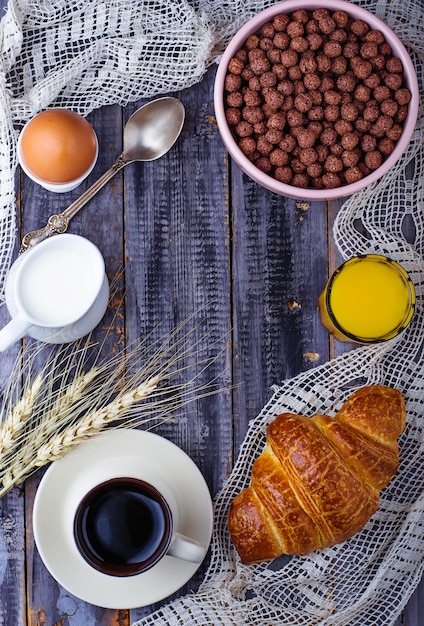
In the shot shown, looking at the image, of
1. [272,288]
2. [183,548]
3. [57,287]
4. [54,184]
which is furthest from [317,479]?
[54,184]

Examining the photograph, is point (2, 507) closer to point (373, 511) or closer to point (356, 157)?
point (373, 511)

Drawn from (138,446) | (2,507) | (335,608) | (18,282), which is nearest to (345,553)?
(335,608)

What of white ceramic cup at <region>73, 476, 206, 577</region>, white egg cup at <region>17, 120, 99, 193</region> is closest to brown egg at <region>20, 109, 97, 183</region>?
white egg cup at <region>17, 120, 99, 193</region>

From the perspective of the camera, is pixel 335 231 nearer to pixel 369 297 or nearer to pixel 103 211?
pixel 369 297

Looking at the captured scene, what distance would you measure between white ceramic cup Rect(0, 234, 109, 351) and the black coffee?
0.23 metres

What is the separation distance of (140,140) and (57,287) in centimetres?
27

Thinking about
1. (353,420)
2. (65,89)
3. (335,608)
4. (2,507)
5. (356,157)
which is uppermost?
(65,89)

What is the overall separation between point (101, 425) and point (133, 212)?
0.34 m

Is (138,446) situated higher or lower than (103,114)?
lower

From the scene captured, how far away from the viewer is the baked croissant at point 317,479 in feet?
Answer: 3.51

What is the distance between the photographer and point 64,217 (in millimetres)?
1206

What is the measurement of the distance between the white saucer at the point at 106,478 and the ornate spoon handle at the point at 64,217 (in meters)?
0.31

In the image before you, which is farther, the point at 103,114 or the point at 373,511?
the point at 103,114

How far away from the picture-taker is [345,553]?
1.20 m
